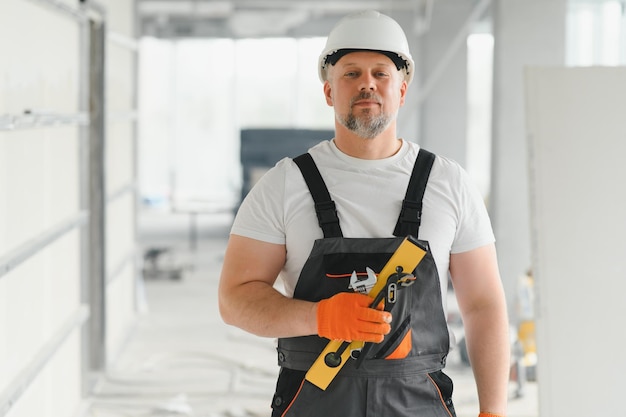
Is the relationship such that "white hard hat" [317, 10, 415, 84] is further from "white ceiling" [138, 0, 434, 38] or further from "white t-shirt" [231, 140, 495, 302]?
"white ceiling" [138, 0, 434, 38]

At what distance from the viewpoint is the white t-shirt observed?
2.21 metres

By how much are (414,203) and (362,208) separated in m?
0.13

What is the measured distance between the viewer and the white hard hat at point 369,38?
2.28 meters

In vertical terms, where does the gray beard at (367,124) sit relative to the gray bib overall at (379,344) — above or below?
above

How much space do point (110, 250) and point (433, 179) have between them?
4.99 m

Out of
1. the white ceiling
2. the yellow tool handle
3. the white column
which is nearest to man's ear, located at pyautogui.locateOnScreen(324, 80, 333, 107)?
the yellow tool handle

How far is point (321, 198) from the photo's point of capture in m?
2.21

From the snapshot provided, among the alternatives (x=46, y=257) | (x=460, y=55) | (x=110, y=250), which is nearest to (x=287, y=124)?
(x=460, y=55)

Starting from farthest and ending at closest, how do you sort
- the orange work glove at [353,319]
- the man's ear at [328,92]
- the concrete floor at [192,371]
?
1. the concrete floor at [192,371]
2. the man's ear at [328,92]
3. the orange work glove at [353,319]

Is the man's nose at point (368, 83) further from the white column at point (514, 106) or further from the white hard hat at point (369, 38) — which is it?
the white column at point (514, 106)

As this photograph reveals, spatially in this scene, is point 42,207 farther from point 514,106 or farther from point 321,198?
point 514,106

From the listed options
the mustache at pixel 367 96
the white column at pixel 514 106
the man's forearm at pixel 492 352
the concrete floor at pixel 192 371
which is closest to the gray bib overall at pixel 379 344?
the man's forearm at pixel 492 352

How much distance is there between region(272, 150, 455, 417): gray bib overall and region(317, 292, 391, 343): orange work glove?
9 centimetres

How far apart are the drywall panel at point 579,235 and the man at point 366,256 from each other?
154 cm
